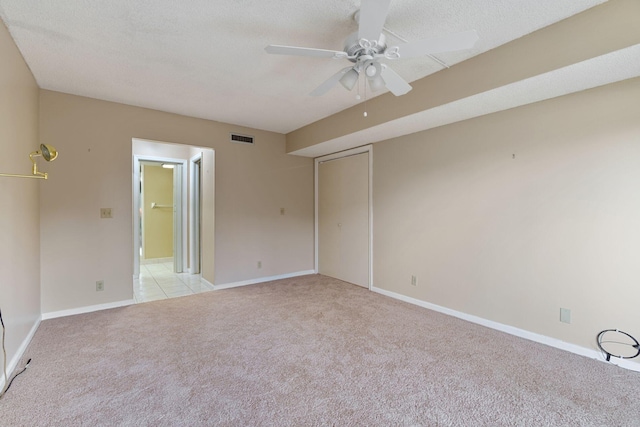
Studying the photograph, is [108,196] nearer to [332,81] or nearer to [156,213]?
[332,81]

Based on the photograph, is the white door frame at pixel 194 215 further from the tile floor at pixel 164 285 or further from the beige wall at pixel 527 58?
the beige wall at pixel 527 58

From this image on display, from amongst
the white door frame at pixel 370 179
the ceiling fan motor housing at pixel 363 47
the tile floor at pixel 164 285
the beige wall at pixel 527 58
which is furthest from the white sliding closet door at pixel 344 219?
the ceiling fan motor housing at pixel 363 47

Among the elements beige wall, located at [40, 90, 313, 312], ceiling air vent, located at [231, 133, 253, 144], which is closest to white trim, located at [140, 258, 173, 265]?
beige wall, located at [40, 90, 313, 312]

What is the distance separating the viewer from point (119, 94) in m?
3.26

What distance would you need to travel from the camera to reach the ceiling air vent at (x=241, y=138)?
4445 mm

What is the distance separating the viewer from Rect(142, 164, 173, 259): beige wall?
21.1 feet

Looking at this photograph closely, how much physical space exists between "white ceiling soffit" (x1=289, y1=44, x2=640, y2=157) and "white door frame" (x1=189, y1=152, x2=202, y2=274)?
3063mm

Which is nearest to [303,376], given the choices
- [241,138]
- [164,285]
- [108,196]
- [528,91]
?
[528,91]

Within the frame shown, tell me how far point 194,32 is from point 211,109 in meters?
1.73

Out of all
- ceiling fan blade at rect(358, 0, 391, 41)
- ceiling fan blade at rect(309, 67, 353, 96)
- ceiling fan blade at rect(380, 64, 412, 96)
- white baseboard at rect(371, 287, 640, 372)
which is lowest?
white baseboard at rect(371, 287, 640, 372)

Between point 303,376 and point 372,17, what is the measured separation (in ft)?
7.73

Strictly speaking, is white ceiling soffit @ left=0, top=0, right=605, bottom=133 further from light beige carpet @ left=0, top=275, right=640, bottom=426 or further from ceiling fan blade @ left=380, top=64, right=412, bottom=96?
light beige carpet @ left=0, top=275, right=640, bottom=426

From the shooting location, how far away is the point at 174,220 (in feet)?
18.4

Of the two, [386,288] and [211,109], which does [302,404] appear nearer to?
[386,288]
